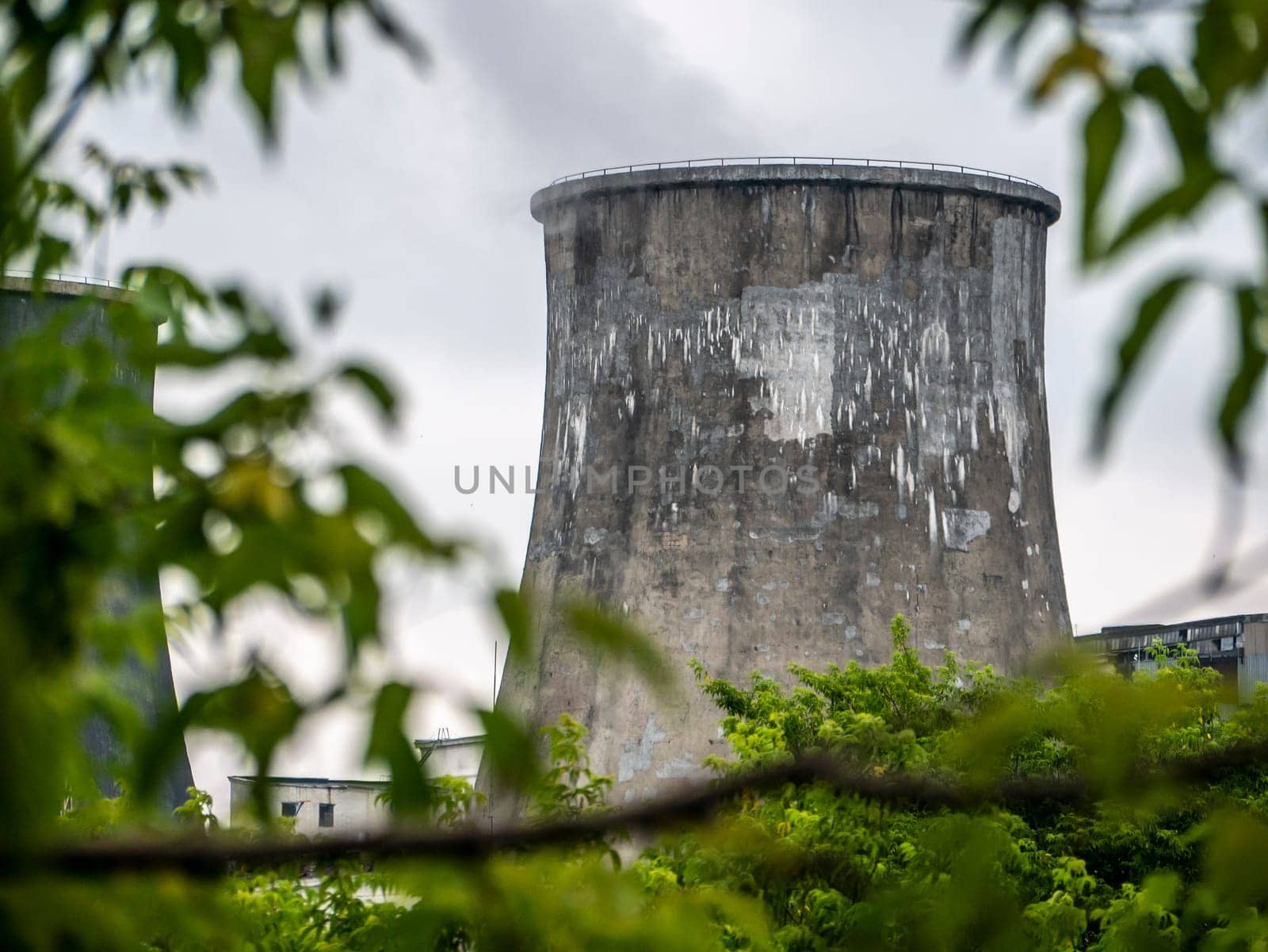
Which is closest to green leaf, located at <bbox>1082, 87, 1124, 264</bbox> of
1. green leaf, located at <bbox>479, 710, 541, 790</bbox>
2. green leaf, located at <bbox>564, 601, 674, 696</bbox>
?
green leaf, located at <bbox>564, 601, 674, 696</bbox>

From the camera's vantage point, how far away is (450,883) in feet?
5.93

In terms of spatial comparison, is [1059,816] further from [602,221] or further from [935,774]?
[602,221]

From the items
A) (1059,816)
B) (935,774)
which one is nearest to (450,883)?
(935,774)

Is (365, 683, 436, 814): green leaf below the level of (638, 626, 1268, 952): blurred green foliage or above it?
above

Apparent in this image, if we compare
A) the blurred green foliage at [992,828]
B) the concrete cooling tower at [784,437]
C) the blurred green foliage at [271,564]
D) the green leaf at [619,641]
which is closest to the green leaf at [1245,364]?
the blurred green foliage at [271,564]

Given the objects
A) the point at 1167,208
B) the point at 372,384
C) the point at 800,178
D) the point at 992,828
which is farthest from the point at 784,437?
the point at 1167,208

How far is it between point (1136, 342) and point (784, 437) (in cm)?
1921

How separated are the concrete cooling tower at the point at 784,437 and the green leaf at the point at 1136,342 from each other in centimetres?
1827

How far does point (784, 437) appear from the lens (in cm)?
2052

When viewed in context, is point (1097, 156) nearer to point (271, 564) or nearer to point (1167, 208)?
point (1167, 208)

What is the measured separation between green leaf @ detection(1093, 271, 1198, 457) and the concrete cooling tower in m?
18.3

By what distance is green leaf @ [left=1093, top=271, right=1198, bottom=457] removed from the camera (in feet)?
4.37

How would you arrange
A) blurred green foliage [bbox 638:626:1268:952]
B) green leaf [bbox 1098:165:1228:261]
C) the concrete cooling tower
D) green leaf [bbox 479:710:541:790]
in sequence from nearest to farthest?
1. green leaf [bbox 1098:165:1228:261]
2. green leaf [bbox 479:710:541:790]
3. blurred green foliage [bbox 638:626:1268:952]
4. the concrete cooling tower

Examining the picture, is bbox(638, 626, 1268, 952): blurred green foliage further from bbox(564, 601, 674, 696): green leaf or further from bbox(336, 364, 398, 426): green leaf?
bbox(336, 364, 398, 426): green leaf
